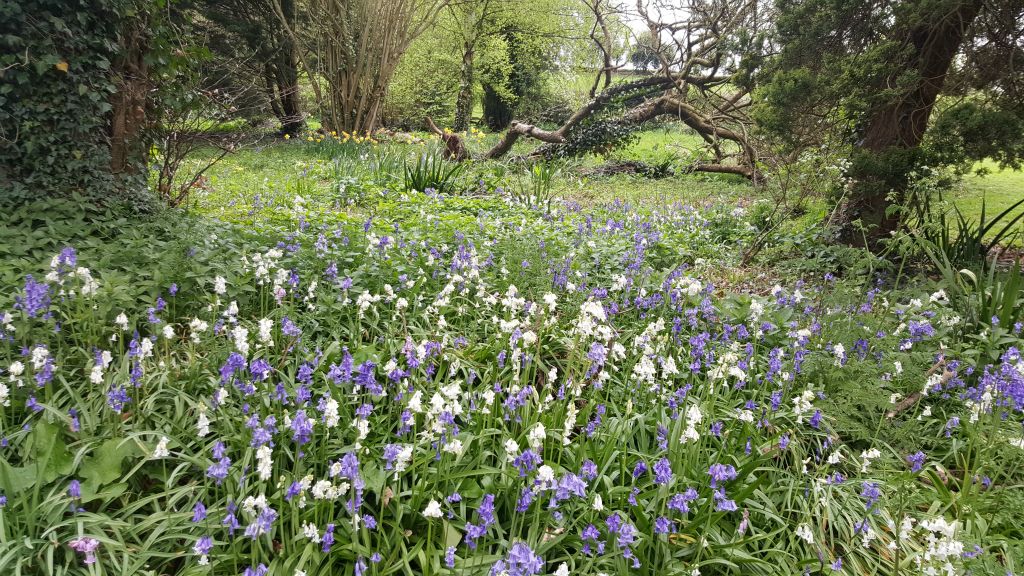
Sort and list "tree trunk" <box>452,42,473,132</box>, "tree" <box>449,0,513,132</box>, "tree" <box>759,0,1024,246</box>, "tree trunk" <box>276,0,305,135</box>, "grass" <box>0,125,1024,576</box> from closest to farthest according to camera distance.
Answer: "grass" <box>0,125,1024,576</box> → "tree" <box>759,0,1024,246</box> → "tree trunk" <box>276,0,305,135</box> → "tree" <box>449,0,513,132</box> → "tree trunk" <box>452,42,473,132</box>

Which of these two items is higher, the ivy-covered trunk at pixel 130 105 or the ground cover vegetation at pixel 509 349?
the ivy-covered trunk at pixel 130 105

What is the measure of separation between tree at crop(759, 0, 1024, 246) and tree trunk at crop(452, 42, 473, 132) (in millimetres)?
15864


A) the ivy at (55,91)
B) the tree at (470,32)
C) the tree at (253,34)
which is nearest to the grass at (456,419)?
the ivy at (55,91)

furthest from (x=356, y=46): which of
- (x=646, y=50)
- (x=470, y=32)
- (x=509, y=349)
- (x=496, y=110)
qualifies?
(x=496, y=110)

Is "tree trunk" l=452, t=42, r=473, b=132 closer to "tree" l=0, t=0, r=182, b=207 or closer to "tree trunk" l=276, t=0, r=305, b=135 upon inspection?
"tree trunk" l=276, t=0, r=305, b=135

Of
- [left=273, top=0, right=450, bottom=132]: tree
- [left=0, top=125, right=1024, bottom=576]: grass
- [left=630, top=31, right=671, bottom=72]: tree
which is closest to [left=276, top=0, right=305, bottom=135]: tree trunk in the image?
[left=273, top=0, right=450, bottom=132]: tree

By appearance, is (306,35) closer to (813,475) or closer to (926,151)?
(926,151)

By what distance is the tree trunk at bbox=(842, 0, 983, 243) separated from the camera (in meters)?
4.38

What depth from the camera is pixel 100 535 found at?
1.62m

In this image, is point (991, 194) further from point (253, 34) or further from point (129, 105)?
point (253, 34)

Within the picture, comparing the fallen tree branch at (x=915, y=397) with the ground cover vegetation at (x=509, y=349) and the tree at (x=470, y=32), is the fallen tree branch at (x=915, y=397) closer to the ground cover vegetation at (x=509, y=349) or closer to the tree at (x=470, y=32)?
the ground cover vegetation at (x=509, y=349)

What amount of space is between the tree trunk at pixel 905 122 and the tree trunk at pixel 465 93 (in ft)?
53.2

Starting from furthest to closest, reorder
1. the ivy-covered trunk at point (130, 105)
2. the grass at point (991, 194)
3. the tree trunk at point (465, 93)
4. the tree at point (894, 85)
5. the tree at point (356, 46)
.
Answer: the tree trunk at point (465, 93) → the tree at point (356, 46) → the grass at point (991, 194) → the tree at point (894, 85) → the ivy-covered trunk at point (130, 105)

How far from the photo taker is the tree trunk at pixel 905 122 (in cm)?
438
